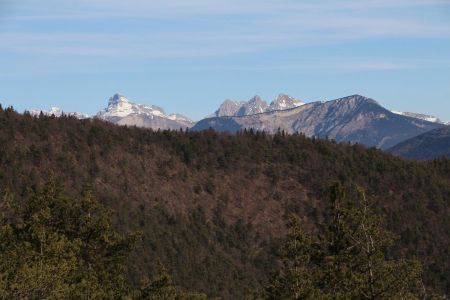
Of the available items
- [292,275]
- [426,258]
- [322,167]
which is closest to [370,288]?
[292,275]

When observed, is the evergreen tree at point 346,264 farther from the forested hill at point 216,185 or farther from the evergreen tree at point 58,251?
the forested hill at point 216,185

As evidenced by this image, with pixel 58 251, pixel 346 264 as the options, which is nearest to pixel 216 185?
pixel 58 251

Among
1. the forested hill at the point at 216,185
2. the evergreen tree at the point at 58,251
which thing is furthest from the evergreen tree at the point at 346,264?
the forested hill at the point at 216,185

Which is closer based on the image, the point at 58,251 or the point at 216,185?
the point at 58,251

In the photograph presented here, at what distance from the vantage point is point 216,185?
160 metres

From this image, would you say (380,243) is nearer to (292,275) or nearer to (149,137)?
(292,275)

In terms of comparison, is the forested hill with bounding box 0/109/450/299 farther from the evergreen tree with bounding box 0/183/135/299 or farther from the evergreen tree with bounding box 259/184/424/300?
the evergreen tree with bounding box 259/184/424/300

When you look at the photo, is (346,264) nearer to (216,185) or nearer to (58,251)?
(58,251)

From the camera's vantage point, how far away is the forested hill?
127188 mm

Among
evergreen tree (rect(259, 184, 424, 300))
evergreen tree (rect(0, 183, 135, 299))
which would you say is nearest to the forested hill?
evergreen tree (rect(0, 183, 135, 299))

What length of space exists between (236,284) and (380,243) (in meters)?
91.5

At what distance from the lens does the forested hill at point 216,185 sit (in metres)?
127

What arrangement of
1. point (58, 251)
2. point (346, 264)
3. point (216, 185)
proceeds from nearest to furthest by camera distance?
point (346, 264) → point (58, 251) → point (216, 185)

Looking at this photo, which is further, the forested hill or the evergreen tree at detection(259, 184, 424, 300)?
the forested hill
